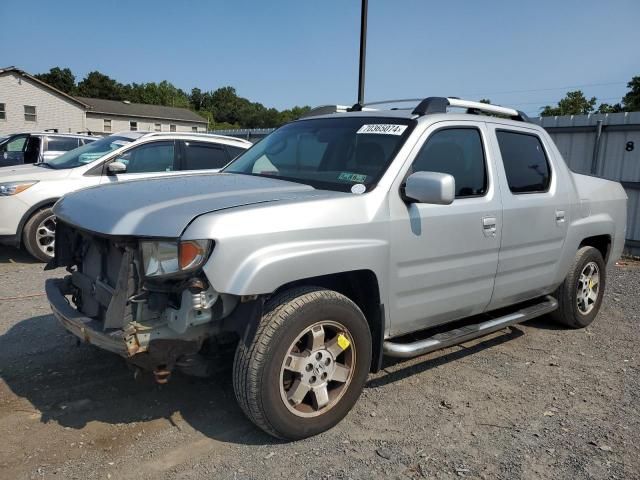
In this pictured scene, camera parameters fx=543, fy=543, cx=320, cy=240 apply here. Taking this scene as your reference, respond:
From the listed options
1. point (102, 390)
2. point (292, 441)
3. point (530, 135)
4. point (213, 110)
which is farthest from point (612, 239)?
point (213, 110)

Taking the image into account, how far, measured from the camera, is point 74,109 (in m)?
40.2

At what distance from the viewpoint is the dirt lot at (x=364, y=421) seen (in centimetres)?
297

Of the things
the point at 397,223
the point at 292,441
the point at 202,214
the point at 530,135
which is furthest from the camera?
the point at 530,135

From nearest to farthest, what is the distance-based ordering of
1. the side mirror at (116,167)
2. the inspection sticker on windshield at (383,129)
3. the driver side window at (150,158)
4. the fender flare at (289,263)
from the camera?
the fender flare at (289,263) < the inspection sticker on windshield at (383,129) < the side mirror at (116,167) < the driver side window at (150,158)

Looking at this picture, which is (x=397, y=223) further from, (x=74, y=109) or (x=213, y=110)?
(x=213, y=110)

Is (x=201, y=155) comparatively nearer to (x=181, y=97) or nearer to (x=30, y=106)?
(x=30, y=106)

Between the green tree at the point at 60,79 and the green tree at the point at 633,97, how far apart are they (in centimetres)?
7769

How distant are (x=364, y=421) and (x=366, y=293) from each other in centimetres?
82

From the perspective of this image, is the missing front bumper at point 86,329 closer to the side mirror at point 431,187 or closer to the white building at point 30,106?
the side mirror at point 431,187

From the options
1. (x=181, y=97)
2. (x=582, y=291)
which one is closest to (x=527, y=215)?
(x=582, y=291)

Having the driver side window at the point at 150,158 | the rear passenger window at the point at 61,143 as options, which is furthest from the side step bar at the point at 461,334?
the rear passenger window at the point at 61,143

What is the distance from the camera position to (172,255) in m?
2.84

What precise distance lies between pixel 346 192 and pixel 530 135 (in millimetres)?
2227

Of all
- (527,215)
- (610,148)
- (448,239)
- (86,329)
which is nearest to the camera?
(86,329)
